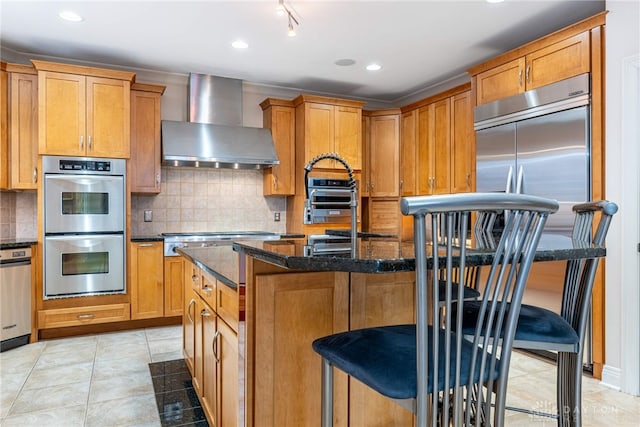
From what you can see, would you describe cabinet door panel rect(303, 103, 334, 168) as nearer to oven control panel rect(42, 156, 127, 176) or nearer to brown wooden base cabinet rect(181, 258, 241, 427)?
oven control panel rect(42, 156, 127, 176)

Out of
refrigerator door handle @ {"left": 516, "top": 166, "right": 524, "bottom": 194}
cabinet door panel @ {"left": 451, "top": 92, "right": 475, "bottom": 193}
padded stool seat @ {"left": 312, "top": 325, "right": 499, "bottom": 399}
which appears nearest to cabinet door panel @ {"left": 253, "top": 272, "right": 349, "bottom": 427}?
padded stool seat @ {"left": 312, "top": 325, "right": 499, "bottom": 399}

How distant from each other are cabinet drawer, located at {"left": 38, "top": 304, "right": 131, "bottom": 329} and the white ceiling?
2.46 meters

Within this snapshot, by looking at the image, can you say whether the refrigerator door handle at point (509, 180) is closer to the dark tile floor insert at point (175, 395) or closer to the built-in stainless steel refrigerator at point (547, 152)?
the built-in stainless steel refrigerator at point (547, 152)

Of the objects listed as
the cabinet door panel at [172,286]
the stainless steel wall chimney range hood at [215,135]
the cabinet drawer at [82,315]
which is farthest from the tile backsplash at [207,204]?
the cabinet drawer at [82,315]

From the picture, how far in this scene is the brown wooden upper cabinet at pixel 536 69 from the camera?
9.78 ft

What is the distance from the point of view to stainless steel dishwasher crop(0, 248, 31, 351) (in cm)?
344

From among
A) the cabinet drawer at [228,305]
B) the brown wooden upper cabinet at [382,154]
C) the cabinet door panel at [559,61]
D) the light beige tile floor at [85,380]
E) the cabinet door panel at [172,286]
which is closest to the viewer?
the cabinet drawer at [228,305]

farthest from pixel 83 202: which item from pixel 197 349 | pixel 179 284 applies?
pixel 197 349

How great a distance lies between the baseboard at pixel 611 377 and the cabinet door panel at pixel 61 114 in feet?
14.8

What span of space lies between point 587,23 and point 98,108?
4.09 m

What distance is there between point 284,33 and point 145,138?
183 cm

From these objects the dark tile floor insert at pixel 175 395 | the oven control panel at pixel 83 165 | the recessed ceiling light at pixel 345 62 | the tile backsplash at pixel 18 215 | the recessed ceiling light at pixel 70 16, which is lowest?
the dark tile floor insert at pixel 175 395

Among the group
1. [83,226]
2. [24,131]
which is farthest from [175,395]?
[24,131]

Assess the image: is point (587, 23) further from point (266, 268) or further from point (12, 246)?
point (12, 246)
